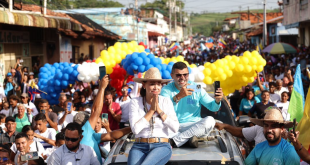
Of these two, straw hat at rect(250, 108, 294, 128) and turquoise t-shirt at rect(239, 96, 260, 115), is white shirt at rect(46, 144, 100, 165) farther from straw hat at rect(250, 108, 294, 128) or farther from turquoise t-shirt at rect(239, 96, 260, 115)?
turquoise t-shirt at rect(239, 96, 260, 115)

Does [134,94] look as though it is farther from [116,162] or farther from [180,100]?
[116,162]

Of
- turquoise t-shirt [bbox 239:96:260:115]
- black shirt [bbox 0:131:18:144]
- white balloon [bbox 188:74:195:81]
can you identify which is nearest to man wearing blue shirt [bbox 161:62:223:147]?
black shirt [bbox 0:131:18:144]

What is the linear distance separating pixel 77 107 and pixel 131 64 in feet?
5.50

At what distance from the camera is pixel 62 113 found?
31.4 ft

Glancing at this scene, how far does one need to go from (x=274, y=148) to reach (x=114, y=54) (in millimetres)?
7811

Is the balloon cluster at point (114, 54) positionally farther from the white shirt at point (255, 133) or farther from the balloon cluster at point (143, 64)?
the white shirt at point (255, 133)

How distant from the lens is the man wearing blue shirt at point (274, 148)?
457cm

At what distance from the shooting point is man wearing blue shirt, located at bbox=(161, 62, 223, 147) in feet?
16.9

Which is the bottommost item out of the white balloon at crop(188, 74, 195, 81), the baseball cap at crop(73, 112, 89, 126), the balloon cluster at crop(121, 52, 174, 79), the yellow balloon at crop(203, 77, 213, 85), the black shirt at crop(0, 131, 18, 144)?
the black shirt at crop(0, 131, 18, 144)

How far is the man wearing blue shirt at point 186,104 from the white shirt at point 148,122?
14.3 inches

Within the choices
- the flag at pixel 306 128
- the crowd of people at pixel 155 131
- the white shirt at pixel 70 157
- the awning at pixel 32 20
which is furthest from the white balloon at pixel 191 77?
the awning at pixel 32 20

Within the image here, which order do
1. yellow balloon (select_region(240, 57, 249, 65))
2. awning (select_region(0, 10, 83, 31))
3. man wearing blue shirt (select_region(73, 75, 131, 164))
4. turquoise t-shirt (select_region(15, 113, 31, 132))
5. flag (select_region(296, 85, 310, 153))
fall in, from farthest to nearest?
1. awning (select_region(0, 10, 83, 31))
2. yellow balloon (select_region(240, 57, 249, 65))
3. turquoise t-shirt (select_region(15, 113, 31, 132))
4. flag (select_region(296, 85, 310, 153))
5. man wearing blue shirt (select_region(73, 75, 131, 164))

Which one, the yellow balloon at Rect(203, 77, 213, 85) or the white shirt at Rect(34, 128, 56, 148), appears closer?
the white shirt at Rect(34, 128, 56, 148)

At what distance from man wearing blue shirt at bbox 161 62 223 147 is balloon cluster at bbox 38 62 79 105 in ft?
20.7
